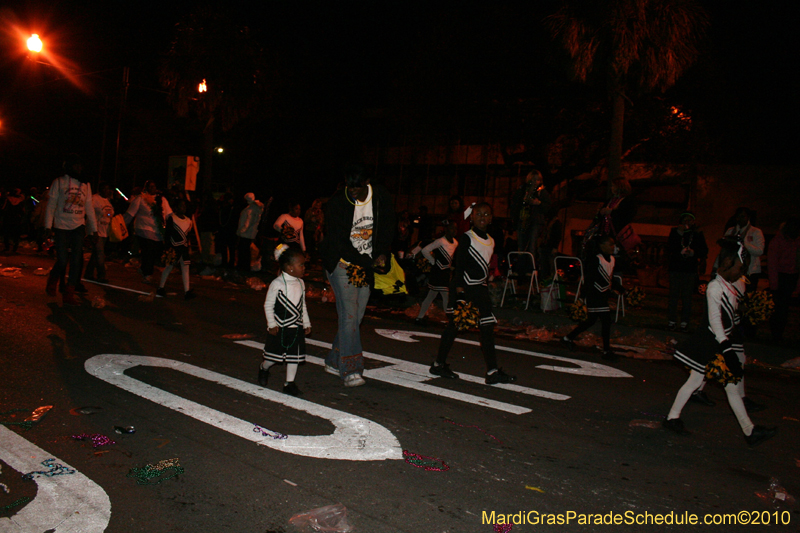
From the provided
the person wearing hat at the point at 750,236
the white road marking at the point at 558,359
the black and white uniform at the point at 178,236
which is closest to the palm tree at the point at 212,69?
the black and white uniform at the point at 178,236

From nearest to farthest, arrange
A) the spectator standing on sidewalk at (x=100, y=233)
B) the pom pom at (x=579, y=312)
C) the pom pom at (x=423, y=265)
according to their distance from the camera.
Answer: the pom pom at (x=579, y=312) → the pom pom at (x=423, y=265) → the spectator standing on sidewalk at (x=100, y=233)

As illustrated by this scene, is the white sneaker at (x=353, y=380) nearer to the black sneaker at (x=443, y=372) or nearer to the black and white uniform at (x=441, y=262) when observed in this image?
the black sneaker at (x=443, y=372)

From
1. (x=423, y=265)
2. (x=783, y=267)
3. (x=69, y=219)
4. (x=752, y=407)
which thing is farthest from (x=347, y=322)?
(x=783, y=267)

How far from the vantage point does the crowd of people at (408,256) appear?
5281 millimetres

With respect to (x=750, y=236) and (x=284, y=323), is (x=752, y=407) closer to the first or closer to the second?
(x=284, y=323)

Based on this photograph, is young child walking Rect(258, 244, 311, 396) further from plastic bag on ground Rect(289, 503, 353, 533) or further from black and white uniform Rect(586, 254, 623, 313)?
black and white uniform Rect(586, 254, 623, 313)

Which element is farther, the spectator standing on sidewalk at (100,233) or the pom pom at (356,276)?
the spectator standing on sidewalk at (100,233)

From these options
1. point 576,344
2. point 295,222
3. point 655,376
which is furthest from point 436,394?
point 295,222

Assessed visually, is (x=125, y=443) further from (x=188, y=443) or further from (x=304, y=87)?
(x=304, y=87)

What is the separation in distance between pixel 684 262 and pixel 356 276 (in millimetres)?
6984

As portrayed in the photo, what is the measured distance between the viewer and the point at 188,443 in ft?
13.6

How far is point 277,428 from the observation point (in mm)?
4543

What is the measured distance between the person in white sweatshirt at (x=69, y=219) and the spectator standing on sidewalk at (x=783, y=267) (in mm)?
10658

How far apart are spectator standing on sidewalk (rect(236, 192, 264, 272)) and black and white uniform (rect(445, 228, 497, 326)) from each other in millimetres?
10114
